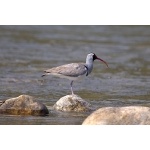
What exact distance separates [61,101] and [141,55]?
29.0 ft

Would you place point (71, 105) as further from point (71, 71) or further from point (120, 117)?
point (120, 117)

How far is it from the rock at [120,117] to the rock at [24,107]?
4.34 ft

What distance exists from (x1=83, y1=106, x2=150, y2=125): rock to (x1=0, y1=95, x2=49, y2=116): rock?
132 centimetres

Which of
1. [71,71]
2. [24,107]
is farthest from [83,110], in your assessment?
[24,107]

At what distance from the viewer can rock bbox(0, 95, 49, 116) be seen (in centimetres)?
1420

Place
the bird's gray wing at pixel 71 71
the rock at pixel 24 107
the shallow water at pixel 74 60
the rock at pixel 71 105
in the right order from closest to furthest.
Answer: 1. the rock at pixel 24 107
2. the rock at pixel 71 105
3. the bird's gray wing at pixel 71 71
4. the shallow water at pixel 74 60

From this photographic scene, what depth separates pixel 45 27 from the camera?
89.5ft

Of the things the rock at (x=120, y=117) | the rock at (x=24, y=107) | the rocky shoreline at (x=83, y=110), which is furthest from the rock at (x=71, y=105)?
the rock at (x=120, y=117)

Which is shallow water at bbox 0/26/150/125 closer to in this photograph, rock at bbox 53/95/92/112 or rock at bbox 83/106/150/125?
rock at bbox 53/95/92/112

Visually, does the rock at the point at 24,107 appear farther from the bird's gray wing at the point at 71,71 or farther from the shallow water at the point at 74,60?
the bird's gray wing at the point at 71,71

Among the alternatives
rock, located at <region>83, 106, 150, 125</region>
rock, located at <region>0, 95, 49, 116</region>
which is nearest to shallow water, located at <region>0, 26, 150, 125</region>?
rock, located at <region>0, 95, 49, 116</region>

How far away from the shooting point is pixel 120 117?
1306cm

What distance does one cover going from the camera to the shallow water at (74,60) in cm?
1595

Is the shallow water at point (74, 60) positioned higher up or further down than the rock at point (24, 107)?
higher up
